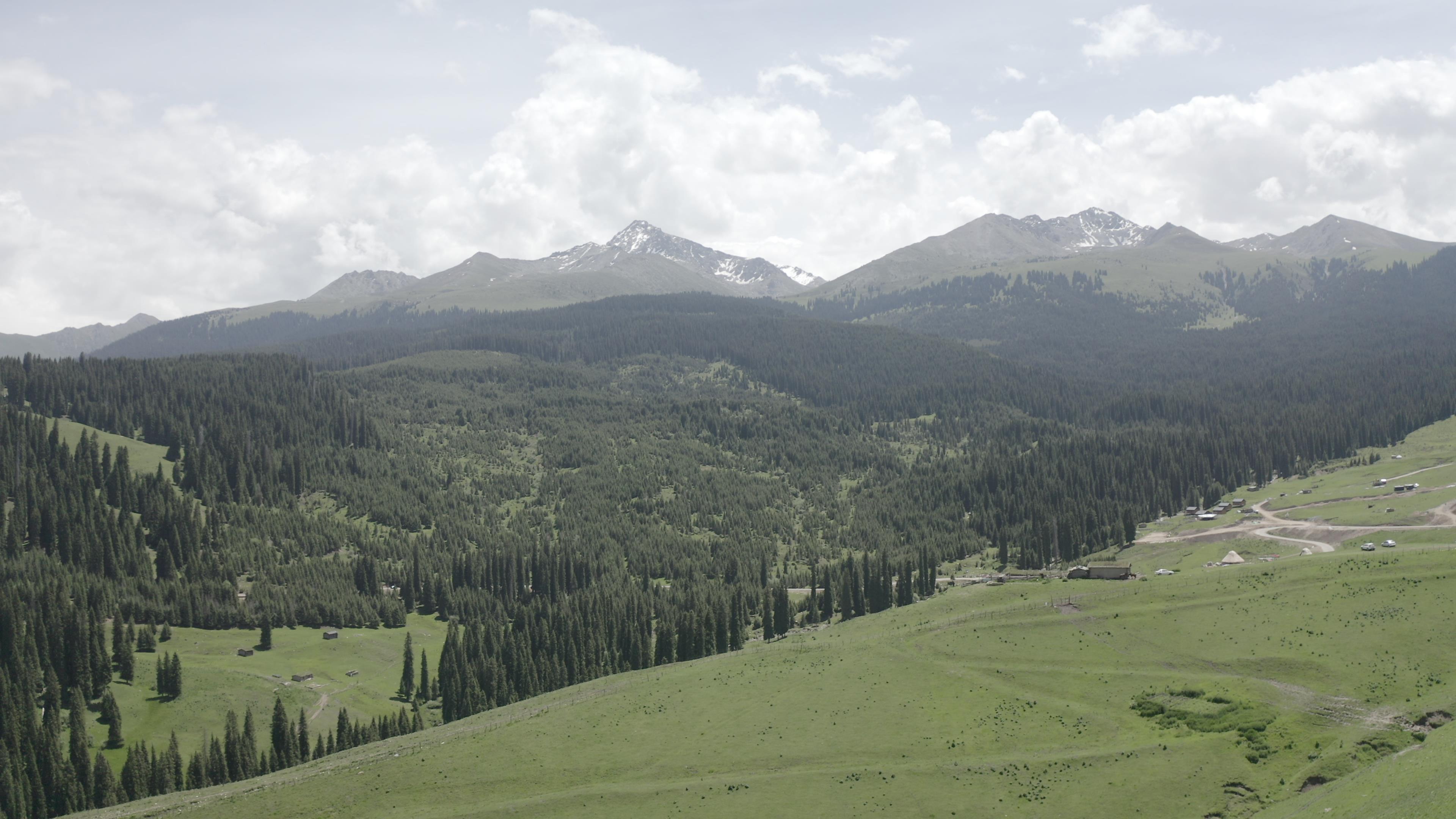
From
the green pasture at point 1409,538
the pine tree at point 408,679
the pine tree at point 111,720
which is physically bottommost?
the pine tree at point 408,679

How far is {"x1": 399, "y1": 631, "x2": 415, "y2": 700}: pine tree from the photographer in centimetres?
18712

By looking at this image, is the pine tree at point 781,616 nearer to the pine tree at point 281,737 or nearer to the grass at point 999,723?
the grass at point 999,723

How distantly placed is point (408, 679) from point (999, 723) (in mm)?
116493

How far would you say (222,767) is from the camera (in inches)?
5595

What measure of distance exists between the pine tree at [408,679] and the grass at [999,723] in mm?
51230

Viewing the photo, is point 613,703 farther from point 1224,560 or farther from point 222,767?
point 1224,560

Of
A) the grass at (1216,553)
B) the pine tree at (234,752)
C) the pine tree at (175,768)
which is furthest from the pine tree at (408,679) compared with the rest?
the grass at (1216,553)

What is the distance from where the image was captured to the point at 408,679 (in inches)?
7461

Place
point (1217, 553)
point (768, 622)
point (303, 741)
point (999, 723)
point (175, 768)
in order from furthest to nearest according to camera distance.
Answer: point (1217, 553) → point (768, 622) → point (303, 741) → point (175, 768) → point (999, 723)

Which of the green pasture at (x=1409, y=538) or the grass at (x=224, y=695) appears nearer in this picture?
the grass at (x=224, y=695)

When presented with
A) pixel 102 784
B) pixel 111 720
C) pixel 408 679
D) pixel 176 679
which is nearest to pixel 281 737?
pixel 102 784

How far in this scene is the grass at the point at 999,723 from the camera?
3777 inches

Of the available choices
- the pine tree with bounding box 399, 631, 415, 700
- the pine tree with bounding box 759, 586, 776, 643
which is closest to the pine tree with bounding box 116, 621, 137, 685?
the pine tree with bounding box 399, 631, 415, 700

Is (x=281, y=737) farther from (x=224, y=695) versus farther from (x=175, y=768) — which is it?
(x=224, y=695)
